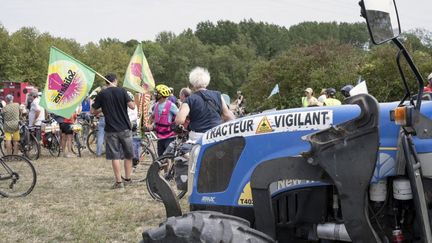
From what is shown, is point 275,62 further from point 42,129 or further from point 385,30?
point 385,30

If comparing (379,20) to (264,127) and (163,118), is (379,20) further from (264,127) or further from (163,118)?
(163,118)

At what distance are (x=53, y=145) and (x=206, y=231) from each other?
13.2m

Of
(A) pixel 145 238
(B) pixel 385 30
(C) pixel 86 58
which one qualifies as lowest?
(A) pixel 145 238

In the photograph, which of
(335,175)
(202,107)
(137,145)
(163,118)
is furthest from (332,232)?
(137,145)

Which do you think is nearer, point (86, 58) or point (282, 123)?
point (282, 123)

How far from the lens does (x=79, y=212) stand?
7824 mm

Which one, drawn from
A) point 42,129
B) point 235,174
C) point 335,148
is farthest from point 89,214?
point 42,129

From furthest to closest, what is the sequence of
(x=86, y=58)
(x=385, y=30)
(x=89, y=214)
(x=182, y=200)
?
1. (x=86, y=58)
2. (x=182, y=200)
3. (x=89, y=214)
4. (x=385, y=30)

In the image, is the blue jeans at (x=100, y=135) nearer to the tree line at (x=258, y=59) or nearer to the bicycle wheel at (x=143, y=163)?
the bicycle wheel at (x=143, y=163)

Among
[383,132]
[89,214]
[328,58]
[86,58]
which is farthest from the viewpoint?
[86,58]

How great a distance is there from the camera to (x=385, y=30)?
8.86ft

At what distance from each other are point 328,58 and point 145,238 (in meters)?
26.7

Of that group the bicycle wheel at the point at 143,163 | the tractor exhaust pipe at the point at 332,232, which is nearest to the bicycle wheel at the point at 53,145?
the bicycle wheel at the point at 143,163

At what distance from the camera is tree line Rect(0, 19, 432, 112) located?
21281mm
